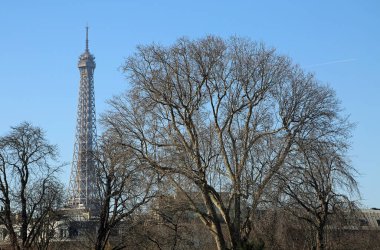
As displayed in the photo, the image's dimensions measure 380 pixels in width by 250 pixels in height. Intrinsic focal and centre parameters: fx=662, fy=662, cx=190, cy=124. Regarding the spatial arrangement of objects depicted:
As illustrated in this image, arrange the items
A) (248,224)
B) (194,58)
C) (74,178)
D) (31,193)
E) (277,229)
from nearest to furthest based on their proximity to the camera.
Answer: (194,58)
(248,224)
(31,193)
(277,229)
(74,178)

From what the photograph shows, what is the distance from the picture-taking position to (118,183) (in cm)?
3769

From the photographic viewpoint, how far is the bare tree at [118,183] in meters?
35.1

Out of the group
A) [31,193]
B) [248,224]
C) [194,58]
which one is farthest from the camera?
[31,193]

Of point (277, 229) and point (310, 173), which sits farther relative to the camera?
point (277, 229)

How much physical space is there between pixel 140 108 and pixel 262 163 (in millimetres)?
7344

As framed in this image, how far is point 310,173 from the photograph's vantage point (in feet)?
117

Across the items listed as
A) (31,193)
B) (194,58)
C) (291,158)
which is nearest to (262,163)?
(291,158)

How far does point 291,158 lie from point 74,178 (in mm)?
125578

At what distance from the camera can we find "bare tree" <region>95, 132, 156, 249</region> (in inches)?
1383

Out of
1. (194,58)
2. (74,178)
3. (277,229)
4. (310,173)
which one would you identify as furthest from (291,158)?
(74,178)

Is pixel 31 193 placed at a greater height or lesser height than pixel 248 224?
greater

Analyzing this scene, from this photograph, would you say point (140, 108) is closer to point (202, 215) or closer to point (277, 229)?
point (202, 215)

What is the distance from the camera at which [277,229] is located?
5112 cm

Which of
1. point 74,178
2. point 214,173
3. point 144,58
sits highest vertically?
point 74,178
